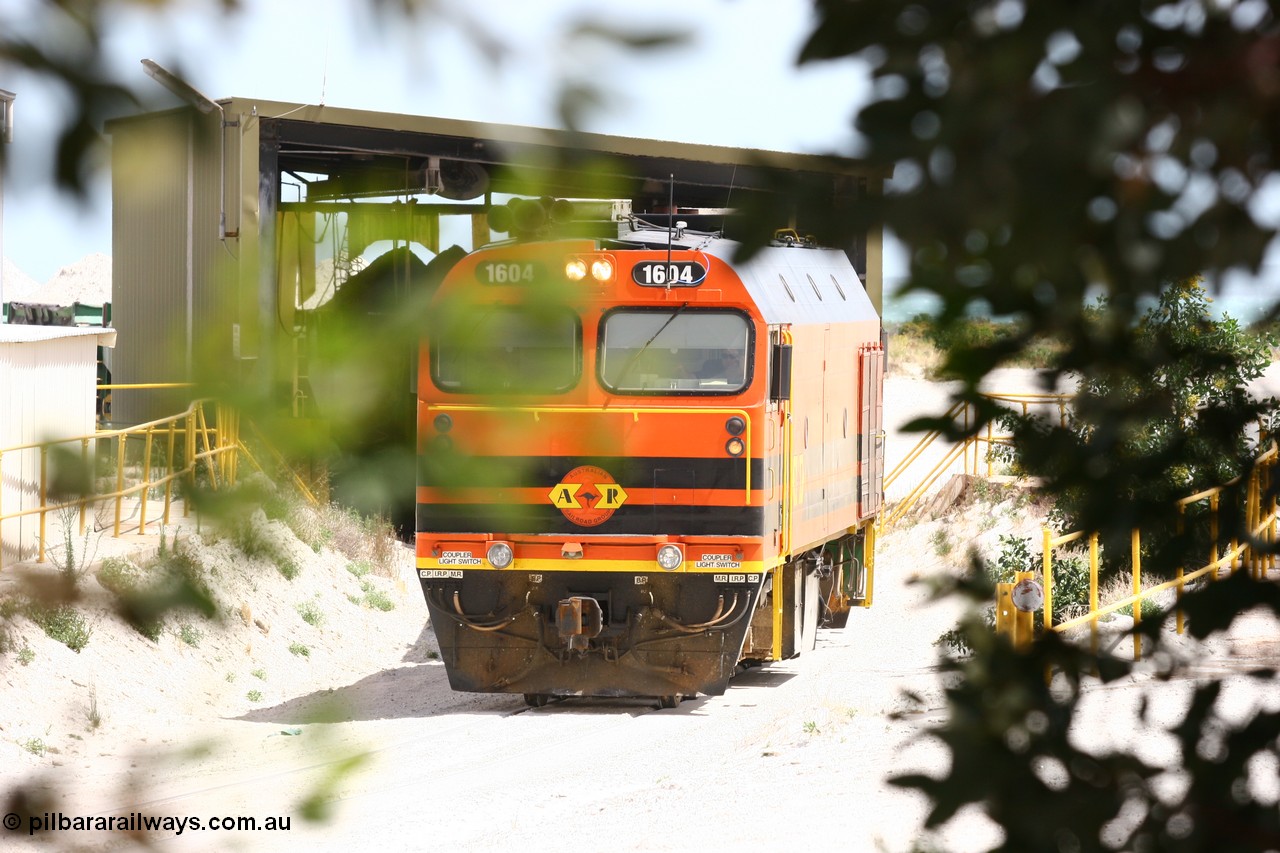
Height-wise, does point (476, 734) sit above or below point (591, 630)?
below

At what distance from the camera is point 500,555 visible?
1097 centimetres

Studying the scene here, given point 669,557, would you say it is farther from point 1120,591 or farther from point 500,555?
point 1120,591

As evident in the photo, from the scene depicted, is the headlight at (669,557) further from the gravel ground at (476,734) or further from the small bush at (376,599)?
the small bush at (376,599)

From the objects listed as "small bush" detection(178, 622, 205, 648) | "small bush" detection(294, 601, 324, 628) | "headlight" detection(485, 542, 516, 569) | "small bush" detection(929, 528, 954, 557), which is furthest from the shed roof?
"small bush" detection(929, 528, 954, 557)

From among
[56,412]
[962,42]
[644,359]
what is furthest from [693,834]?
[56,412]

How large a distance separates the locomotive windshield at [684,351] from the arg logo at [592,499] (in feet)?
2.21

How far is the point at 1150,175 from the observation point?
1390mm

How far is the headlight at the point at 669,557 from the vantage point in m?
10.9

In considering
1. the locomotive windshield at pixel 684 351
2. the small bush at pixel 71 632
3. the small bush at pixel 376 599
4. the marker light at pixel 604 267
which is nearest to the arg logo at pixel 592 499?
the locomotive windshield at pixel 684 351

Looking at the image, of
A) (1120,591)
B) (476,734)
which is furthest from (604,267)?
(1120,591)

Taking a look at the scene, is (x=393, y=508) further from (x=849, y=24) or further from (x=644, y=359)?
(x=644, y=359)

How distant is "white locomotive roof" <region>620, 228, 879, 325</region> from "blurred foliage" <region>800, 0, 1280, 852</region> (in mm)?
7637

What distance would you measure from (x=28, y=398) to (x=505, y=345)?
12880 millimetres

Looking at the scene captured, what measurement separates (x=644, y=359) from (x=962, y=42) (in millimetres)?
8262
